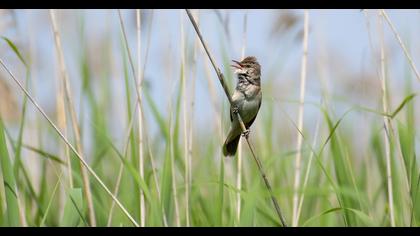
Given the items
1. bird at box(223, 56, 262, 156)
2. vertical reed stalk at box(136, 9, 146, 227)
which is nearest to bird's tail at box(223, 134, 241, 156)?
bird at box(223, 56, 262, 156)

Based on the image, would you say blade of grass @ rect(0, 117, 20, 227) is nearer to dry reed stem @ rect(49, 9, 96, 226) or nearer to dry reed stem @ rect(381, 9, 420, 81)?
dry reed stem @ rect(49, 9, 96, 226)

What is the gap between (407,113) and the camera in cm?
319

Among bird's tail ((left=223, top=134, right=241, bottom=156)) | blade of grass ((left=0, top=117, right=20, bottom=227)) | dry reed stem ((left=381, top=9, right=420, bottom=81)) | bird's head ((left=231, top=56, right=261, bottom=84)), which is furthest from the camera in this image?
bird's tail ((left=223, top=134, right=241, bottom=156))

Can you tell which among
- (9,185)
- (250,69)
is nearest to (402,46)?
(250,69)

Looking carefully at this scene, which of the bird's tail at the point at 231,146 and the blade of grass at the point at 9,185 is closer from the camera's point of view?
the blade of grass at the point at 9,185

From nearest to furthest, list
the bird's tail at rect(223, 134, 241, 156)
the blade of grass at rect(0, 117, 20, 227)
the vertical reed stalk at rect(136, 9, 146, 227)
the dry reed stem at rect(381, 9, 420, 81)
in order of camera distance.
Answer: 1. the blade of grass at rect(0, 117, 20, 227)
2. the dry reed stem at rect(381, 9, 420, 81)
3. the vertical reed stalk at rect(136, 9, 146, 227)
4. the bird's tail at rect(223, 134, 241, 156)

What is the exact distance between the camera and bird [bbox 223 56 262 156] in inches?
143

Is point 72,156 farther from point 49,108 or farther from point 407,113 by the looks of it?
point 407,113

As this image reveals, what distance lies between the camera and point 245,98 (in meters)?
3.68

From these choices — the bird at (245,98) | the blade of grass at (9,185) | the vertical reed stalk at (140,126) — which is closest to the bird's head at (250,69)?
the bird at (245,98)

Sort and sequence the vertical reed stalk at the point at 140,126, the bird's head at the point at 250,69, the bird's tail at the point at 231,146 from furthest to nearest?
1. the bird's tail at the point at 231,146
2. the bird's head at the point at 250,69
3. the vertical reed stalk at the point at 140,126

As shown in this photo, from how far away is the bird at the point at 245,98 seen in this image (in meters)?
3.63

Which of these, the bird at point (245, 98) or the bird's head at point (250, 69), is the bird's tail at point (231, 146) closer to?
the bird at point (245, 98)

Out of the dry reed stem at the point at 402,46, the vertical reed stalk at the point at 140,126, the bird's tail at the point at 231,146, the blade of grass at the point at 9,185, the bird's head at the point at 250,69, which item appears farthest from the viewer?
the bird's tail at the point at 231,146
